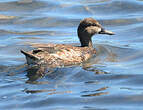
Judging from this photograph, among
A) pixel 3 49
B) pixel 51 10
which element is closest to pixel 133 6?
pixel 51 10

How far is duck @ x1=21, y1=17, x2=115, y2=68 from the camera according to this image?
10.6 meters

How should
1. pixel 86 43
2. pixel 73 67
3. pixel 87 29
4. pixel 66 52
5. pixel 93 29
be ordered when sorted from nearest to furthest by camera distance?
pixel 73 67 < pixel 66 52 < pixel 87 29 < pixel 93 29 < pixel 86 43

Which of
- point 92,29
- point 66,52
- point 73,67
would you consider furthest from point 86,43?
point 73,67

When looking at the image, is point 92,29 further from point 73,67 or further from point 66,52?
point 73,67

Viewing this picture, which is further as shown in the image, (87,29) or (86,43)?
(86,43)

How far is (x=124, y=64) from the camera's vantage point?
11242 millimetres

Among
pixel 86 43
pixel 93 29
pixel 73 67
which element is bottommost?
pixel 73 67

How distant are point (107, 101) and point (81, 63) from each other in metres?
2.99

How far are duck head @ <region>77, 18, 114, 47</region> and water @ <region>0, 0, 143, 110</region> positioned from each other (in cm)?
52

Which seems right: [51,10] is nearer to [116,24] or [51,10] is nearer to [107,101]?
[116,24]

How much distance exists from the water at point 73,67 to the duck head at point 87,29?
52cm

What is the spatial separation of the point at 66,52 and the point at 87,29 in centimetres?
138

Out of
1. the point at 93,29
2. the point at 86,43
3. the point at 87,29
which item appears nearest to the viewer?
the point at 87,29

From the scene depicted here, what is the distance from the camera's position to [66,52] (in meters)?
11.1
